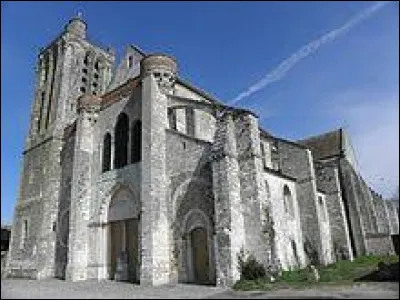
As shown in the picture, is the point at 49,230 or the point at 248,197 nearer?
the point at 248,197

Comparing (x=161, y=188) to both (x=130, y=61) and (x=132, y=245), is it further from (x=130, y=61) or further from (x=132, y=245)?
(x=130, y=61)

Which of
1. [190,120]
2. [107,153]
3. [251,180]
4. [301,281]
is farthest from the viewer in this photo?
[107,153]

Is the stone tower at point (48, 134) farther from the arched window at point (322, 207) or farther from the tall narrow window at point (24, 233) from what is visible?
the arched window at point (322, 207)

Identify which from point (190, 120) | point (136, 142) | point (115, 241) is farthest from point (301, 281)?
point (136, 142)

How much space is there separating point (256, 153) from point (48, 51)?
2080cm

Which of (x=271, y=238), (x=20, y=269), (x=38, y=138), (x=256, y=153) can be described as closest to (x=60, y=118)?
(x=38, y=138)

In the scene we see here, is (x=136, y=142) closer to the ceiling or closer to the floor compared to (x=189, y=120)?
closer to the floor

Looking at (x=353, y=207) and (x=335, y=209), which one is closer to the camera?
(x=335, y=209)

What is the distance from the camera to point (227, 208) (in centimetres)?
1481

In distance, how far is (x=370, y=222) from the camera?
24297mm

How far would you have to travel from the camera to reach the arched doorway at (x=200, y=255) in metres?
15.9

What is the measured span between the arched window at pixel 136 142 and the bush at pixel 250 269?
7537 millimetres

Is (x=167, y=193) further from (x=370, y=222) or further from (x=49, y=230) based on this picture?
(x=370, y=222)

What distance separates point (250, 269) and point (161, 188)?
5419 millimetres
